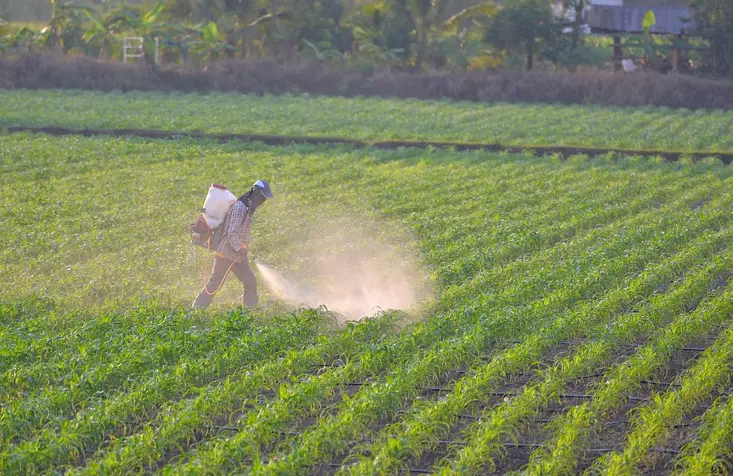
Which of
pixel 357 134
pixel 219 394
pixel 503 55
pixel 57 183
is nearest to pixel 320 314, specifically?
pixel 219 394

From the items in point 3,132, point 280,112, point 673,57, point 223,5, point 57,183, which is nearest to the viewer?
point 57,183

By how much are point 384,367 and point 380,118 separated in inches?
777

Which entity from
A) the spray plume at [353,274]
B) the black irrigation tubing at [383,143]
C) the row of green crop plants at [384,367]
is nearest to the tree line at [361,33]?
the black irrigation tubing at [383,143]

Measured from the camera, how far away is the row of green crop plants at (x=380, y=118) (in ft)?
78.1

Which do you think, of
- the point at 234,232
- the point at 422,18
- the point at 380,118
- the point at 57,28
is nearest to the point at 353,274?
the point at 234,232

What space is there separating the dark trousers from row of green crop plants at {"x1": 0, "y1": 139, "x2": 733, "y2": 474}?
488 millimetres

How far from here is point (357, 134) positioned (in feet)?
79.4

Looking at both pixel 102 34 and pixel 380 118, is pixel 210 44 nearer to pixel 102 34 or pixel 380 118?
pixel 102 34

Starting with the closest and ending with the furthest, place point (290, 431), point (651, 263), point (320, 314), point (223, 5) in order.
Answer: point (290, 431), point (320, 314), point (651, 263), point (223, 5)

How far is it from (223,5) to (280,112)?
42.2 feet

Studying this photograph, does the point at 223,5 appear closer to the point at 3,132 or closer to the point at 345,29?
the point at 345,29

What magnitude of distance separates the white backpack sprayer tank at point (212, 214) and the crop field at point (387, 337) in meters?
0.71

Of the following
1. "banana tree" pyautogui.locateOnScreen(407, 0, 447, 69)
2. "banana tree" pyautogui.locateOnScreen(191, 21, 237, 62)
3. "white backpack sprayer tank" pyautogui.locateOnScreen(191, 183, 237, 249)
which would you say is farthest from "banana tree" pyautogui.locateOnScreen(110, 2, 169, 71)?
"white backpack sprayer tank" pyautogui.locateOnScreen(191, 183, 237, 249)

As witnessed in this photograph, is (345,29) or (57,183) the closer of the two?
(57,183)
